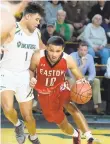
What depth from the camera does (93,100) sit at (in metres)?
11.0

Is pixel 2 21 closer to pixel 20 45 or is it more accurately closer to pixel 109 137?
pixel 20 45

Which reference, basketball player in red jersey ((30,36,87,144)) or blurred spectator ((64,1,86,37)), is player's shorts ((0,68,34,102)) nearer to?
basketball player in red jersey ((30,36,87,144))

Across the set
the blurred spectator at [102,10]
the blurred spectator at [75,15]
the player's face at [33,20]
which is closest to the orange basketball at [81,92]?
the player's face at [33,20]

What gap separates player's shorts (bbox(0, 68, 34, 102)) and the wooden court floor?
1267 mm

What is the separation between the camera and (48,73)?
7.48 meters

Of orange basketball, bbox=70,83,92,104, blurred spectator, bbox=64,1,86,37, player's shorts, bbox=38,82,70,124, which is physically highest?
blurred spectator, bbox=64,1,86,37

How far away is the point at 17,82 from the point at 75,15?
521 cm

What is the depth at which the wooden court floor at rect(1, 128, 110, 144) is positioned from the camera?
27.6ft

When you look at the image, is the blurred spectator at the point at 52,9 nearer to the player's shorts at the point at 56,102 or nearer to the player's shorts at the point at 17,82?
the player's shorts at the point at 56,102

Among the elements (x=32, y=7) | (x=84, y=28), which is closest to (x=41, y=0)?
(x=84, y=28)

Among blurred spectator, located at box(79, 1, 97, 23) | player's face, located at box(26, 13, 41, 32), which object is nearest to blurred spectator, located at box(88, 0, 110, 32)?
blurred spectator, located at box(79, 1, 97, 23)

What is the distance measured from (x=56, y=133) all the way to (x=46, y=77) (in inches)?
81.3

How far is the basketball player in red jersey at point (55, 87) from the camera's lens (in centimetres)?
744

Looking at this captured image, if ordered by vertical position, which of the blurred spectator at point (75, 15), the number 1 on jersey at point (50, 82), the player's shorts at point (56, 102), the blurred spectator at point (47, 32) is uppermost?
the blurred spectator at point (75, 15)
